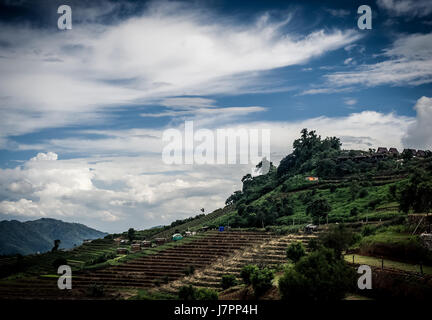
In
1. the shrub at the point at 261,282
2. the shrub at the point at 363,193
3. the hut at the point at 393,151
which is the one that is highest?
the hut at the point at 393,151

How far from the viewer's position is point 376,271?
26.6 metres

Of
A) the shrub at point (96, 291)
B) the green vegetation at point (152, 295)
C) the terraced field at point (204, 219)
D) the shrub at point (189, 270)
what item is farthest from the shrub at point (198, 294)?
the terraced field at point (204, 219)

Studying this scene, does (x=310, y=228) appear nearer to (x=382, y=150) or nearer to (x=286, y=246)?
(x=286, y=246)

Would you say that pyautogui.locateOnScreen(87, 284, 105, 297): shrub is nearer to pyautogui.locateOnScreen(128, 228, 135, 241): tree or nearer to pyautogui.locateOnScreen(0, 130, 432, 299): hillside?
pyautogui.locateOnScreen(0, 130, 432, 299): hillside

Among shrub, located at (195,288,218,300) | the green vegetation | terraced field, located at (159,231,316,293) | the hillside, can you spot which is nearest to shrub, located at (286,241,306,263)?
the hillside

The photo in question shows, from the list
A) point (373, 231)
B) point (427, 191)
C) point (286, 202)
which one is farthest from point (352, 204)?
point (427, 191)

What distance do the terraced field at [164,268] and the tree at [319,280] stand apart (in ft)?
53.7

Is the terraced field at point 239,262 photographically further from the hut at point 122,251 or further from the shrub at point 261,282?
the hut at point 122,251

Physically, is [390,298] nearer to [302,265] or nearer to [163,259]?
[302,265]

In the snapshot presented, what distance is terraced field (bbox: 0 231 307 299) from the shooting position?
42656 mm

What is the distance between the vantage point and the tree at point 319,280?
23.3 m
